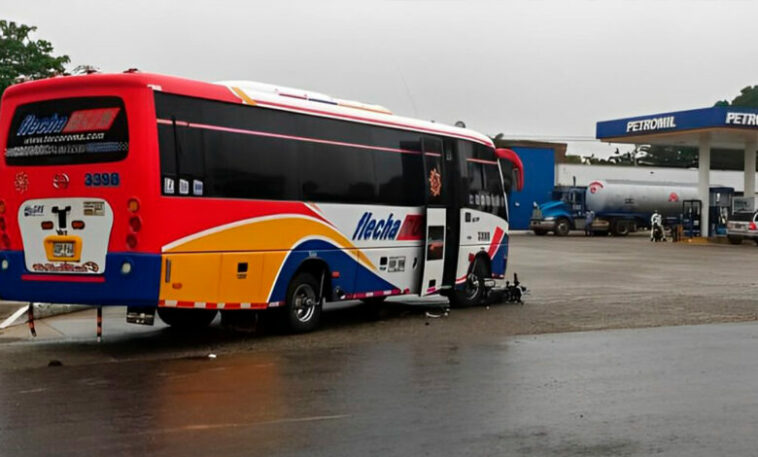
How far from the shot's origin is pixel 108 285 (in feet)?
33.0

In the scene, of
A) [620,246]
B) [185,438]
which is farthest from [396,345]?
[620,246]

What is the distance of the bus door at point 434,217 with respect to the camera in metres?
14.8

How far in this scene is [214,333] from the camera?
501 inches

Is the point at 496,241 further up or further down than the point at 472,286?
further up

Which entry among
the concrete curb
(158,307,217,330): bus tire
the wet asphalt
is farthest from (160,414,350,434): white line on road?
the concrete curb

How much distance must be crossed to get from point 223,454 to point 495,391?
10.3 ft

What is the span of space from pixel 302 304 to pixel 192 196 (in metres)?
2.64

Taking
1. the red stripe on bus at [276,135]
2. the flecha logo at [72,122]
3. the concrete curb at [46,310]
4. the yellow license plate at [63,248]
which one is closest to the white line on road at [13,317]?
the concrete curb at [46,310]

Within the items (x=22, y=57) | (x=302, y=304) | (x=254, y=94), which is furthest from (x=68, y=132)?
(x=22, y=57)

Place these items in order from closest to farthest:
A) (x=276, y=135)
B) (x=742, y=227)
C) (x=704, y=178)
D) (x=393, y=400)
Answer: (x=393, y=400) → (x=276, y=135) → (x=742, y=227) → (x=704, y=178)

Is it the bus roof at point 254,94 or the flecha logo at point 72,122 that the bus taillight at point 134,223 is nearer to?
the flecha logo at point 72,122

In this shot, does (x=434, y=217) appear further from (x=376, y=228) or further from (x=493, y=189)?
(x=493, y=189)

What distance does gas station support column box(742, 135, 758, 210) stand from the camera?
46.4 metres

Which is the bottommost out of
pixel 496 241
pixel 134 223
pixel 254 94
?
pixel 496 241
